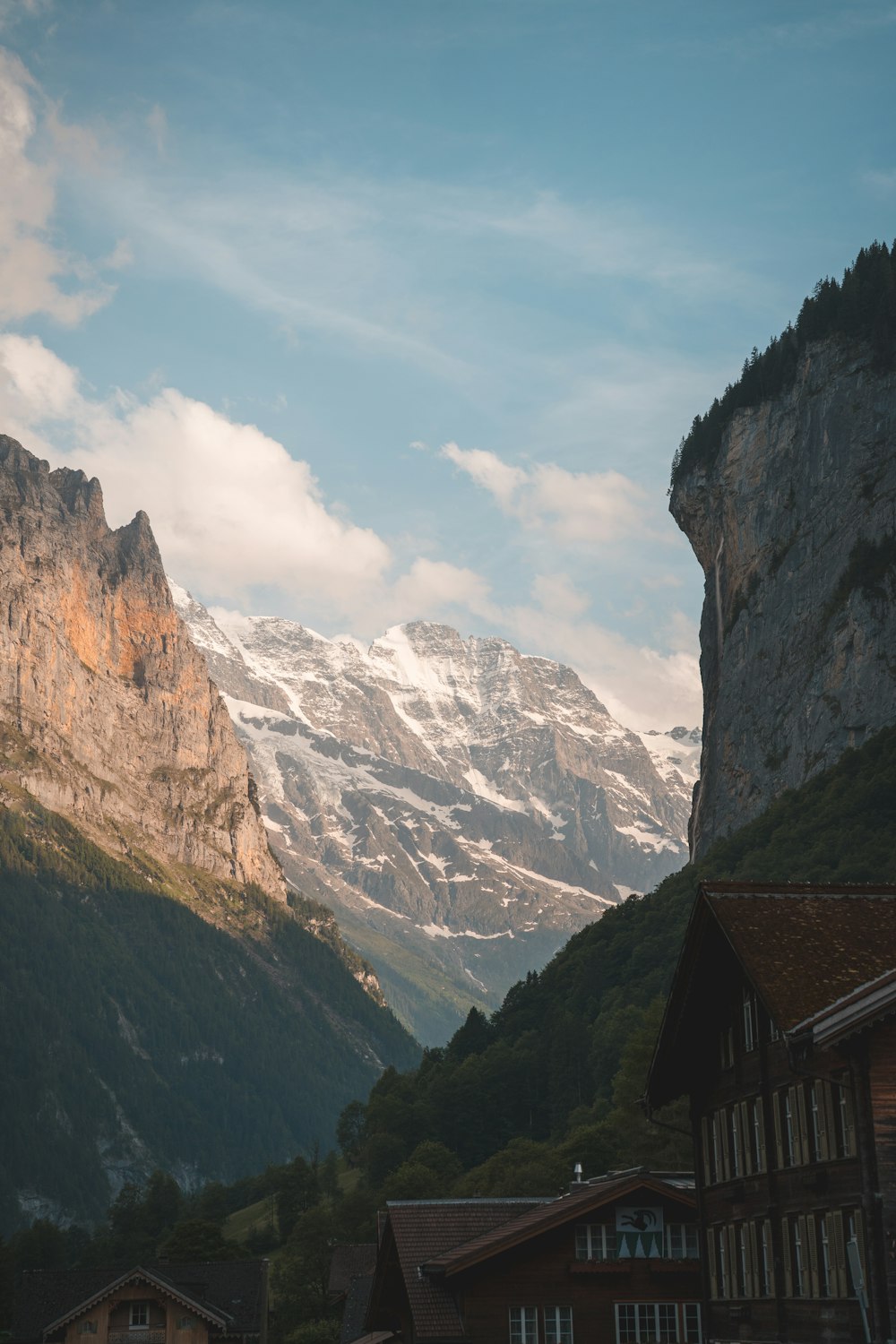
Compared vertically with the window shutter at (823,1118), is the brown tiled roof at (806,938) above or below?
above

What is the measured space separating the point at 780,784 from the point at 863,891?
158409mm

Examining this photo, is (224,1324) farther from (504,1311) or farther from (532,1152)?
(532,1152)

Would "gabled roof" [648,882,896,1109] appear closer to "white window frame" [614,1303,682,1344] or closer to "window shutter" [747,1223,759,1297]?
"window shutter" [747,1223,759,1297]

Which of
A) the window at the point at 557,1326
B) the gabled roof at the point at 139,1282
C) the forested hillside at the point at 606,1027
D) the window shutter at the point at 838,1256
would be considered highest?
the forested hillside at the point at 606,1027

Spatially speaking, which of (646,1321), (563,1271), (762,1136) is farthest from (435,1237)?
(762,1136)

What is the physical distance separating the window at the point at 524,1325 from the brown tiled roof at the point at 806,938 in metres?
20.1

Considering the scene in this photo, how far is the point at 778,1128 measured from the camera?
37.6 metres

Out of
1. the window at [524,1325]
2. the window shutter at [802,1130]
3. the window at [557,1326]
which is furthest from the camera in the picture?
the window at [557,1326]

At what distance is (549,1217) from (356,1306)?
1763 inches

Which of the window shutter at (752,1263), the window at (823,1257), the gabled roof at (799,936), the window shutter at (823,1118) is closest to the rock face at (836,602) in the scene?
the window shutter at (752,1263)

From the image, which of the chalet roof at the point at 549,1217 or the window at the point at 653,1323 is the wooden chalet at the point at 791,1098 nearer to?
the chalet roof at the point at 549,1217

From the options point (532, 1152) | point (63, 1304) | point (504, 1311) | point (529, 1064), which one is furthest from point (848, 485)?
point (504, 1311)

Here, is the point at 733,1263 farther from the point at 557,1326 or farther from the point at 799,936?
the point at 799,936

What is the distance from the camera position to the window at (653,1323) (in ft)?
164
